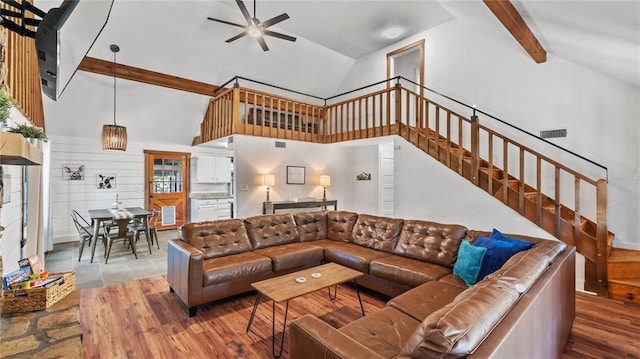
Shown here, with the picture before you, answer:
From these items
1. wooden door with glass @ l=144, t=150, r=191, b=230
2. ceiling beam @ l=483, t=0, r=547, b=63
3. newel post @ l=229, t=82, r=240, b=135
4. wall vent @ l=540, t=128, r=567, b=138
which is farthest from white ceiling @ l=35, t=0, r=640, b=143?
newel post @ l=229, t=82, r=240, b=135

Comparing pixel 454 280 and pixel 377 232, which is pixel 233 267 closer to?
pixel 377 232

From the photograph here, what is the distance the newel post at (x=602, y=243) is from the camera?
3297 millimetres

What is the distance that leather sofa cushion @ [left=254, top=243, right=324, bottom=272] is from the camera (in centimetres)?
341

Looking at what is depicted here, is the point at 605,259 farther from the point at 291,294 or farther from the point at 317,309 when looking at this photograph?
the point at 291,294

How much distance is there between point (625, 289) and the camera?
10.3 feet

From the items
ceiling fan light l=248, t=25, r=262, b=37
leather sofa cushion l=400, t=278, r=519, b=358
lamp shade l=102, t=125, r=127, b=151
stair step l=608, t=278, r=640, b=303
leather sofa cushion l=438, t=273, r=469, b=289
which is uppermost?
ceiling fan light l=248, t=25, r=262, b=37

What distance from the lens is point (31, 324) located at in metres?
1.66

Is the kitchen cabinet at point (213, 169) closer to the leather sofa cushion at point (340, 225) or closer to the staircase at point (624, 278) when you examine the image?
the leather sofa cushion at point (340, 225)

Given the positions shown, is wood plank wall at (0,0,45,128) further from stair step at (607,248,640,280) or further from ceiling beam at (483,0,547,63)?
stair step at (607,248,640,280)

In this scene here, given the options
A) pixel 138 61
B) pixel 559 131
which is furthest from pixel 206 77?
pixel 559 131

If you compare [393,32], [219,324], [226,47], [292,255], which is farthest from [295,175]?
[219,324]

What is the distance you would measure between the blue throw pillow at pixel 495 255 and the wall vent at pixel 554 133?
9.99 ft

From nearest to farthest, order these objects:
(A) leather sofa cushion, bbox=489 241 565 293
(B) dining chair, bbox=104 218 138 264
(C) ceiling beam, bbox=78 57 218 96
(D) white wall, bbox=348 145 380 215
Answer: (A) leather sofa cushion, bbox=489 241 565 293 < (B) dining chair, bbox=104 218 138 264 < (C) ceiling beam, bbox=78 57 218 96 < (D) white wall, bbox=348 145 380 215

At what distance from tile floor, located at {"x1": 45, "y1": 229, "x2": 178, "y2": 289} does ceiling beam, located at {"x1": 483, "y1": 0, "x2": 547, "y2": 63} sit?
17.1ft
